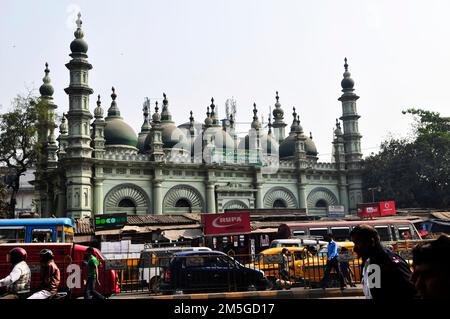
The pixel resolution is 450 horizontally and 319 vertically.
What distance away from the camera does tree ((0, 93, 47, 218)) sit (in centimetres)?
2758

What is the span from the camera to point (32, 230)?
56.7 ft

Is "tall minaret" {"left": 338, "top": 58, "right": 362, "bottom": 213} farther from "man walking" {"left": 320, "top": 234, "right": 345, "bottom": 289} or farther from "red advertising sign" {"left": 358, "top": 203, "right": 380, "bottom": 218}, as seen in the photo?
"man walking" {"left": 320, "top": 234, "right": 345, "bottom": 289}

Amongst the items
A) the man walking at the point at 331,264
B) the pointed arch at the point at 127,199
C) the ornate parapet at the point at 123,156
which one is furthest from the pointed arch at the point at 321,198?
the man walking at the point at 331,264

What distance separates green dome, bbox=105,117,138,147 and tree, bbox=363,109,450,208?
66.9 feet

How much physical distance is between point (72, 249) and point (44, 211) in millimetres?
25325

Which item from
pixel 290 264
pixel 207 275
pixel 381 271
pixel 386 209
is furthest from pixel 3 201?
pixel 381 271

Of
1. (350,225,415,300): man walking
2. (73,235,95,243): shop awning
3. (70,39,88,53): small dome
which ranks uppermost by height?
(70,39,88,53): small dome

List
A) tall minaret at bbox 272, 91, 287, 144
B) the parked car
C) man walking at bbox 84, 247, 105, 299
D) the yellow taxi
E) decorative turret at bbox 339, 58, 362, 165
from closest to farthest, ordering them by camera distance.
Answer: man walking at bbox 84, 247, 105, 299 < the parked car < the yellow taxi < decorative turret at bbox 339, 58, 362, 165 < tall minaret at bbox 272, 91, 287, 144

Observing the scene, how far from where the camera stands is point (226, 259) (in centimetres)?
1304

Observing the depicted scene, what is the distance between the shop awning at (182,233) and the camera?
2465 centimetres

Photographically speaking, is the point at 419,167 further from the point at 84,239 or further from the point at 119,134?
the point at 84,239

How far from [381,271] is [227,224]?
19.6 m

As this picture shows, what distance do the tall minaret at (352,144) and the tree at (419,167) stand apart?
1.14 meters

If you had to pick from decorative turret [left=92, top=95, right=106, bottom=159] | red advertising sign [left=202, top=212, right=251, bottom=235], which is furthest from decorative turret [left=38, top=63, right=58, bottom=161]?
red advertising sign [left=202, top=212, right=251, bottom=235]
